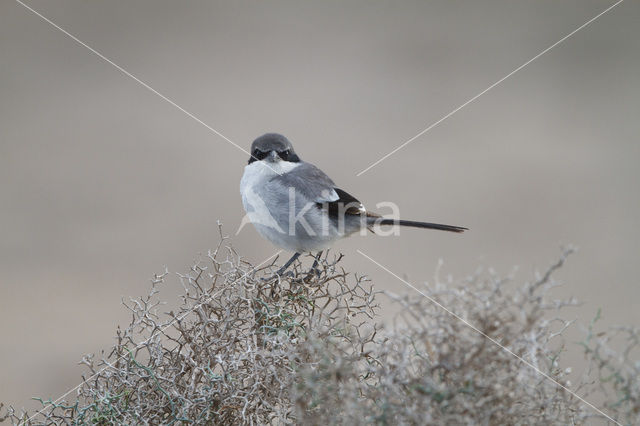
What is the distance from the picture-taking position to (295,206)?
281cm

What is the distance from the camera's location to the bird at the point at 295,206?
9.09 ft

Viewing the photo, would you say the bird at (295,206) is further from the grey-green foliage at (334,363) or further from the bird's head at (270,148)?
the grey-green foliage at (334,363)

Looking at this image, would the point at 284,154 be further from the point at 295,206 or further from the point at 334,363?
the point at 334,363

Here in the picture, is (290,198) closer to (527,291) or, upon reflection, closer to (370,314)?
(370,314)

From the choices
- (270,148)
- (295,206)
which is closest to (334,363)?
(295,206)

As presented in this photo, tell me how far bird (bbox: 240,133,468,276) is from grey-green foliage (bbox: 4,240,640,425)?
2.47 feet

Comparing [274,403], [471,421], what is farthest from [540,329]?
[274,403]

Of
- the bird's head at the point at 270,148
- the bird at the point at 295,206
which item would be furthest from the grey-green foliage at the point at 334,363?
the bird's head at the point at 270,148

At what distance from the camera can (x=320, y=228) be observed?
281 centimetres

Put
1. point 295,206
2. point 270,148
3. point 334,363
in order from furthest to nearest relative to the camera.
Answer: point 270,148 < point 295,206 < point 334,363

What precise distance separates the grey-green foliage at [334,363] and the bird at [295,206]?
2.47 feet

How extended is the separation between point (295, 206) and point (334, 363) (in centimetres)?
156

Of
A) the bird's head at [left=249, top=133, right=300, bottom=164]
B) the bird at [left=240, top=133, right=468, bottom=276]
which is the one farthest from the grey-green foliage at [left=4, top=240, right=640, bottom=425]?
the bird's head at [left=249, top=133, right=300, bottom=164]

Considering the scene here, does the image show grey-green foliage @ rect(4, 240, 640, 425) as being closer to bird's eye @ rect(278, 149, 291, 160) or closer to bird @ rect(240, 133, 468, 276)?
bird @ rect(240, 133, 468, 276)
